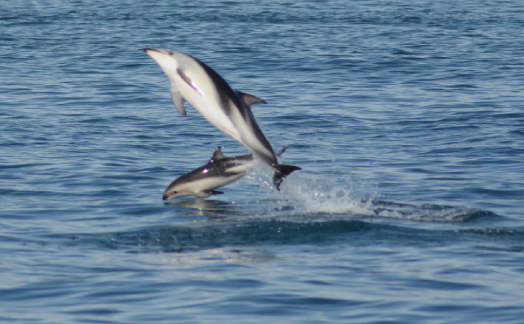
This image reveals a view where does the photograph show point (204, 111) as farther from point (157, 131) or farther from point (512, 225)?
point (157, 131)

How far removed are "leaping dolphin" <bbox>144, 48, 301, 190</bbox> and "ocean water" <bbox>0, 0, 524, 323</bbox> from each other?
1238 millimetres

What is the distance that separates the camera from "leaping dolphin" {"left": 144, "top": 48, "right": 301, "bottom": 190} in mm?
9875

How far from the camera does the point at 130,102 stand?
67.0ft

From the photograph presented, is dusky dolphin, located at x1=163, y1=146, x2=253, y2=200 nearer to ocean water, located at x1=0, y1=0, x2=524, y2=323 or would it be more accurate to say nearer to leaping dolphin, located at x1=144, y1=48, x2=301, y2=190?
ocean water, located at x1=0, y1=0, x2=524, y2=323

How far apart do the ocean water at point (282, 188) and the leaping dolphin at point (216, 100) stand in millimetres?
1238

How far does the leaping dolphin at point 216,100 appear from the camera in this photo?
9875mm

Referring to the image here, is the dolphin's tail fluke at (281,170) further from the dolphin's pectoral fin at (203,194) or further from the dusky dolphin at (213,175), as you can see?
the dolphin's pectoral fin at (203,194)

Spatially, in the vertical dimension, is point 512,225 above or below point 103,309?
below

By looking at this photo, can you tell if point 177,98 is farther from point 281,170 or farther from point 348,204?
point 348,204

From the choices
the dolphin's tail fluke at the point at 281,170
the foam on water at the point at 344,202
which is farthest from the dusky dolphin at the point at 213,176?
the dolphin's tail fluke at the point at 281,170

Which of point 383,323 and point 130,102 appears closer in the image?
point 383,323

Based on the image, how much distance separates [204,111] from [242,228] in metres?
1.74

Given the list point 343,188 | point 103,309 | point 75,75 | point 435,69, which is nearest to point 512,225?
point 343,188

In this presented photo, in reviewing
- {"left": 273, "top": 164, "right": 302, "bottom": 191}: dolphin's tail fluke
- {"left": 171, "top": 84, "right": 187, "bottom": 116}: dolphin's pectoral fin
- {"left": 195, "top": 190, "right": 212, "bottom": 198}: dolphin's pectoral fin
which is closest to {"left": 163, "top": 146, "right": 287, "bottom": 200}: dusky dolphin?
{"left": 195, "top": 190, "right": 212, "bottom": 198}: dolphin's pectoral fin
